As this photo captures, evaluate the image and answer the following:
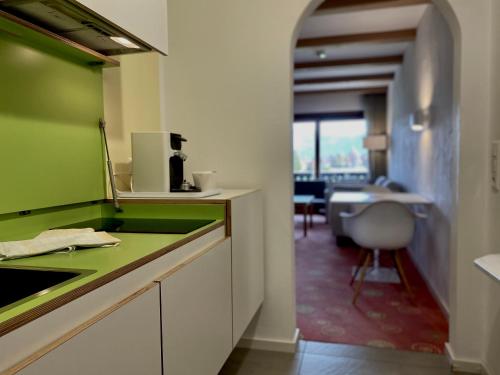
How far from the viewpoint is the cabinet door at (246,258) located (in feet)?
5.84

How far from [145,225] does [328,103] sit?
796cm

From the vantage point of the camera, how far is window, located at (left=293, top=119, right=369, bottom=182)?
355 inches

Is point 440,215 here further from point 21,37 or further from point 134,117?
point 21,37

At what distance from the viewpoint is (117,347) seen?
35.4 inches

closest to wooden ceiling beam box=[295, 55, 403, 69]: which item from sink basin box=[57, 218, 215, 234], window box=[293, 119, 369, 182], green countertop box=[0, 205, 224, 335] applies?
window box=[293, 119, 369, 182]

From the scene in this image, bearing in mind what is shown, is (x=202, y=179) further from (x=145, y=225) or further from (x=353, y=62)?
(x=353, y=62)

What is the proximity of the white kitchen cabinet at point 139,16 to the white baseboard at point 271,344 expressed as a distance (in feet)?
5.69

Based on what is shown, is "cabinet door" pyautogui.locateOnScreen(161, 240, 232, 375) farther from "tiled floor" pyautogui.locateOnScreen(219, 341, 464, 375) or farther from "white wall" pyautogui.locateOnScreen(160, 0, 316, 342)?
"white wall" pyautogui.locateOnScreen(160, 0, 316, 342)

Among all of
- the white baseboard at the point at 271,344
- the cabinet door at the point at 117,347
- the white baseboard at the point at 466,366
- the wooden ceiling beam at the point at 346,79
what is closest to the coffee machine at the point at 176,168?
the cabinet door at the point at 117,347

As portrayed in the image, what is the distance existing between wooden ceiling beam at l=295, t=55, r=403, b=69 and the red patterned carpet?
3.41 metres

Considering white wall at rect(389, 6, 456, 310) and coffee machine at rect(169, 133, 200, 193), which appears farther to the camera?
white wall at rect(389, 6, 456, 310)

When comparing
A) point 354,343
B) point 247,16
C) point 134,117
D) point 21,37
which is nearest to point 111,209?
point 134,117

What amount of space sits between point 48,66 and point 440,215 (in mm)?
3058

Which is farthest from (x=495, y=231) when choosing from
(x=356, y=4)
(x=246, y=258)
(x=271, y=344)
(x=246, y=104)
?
(x=356, y=4)
